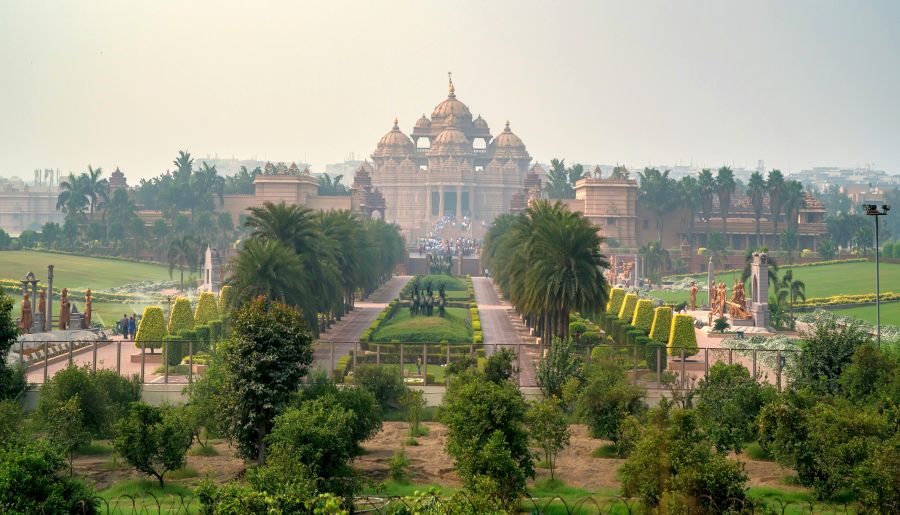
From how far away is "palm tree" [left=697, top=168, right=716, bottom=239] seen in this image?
378 ft

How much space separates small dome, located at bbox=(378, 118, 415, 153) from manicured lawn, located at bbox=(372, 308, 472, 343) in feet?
421

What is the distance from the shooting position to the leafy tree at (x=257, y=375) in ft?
81.8

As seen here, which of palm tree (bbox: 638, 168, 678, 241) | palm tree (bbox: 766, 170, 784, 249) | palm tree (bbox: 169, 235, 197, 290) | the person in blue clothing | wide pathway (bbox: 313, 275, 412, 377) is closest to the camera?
wide pathway (bbox: 313, 275, 412, 377)

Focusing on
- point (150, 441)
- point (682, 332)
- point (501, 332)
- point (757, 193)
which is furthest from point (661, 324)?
point (757, 193)

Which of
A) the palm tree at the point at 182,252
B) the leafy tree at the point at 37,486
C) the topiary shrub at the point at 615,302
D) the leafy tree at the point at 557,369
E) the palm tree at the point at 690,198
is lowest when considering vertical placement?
the leafy tree at the point at 37,486

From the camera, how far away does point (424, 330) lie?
45.7 meters

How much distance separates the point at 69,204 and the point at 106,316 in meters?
57.4

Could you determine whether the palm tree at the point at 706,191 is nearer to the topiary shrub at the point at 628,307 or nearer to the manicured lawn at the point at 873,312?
the manicured lawn at the point at 873,312

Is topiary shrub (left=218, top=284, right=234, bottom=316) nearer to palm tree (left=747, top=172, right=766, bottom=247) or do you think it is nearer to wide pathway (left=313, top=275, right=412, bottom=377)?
wide pathway (left=313, top=275, right=412, bottom=377)

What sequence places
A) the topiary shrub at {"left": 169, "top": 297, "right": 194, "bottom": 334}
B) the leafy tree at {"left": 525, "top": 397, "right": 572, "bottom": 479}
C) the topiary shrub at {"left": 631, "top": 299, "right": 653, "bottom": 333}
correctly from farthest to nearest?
the topiary shrub at {"left": 631, "top": 299, "right": 653, "bottom": 333} < the topiary shrub at {"left": 169, "top": 297, "right": 194, "bottom": 334} < the leafy tree at {"left": 525, "top": 397, "right": 572, "bottom": 479}

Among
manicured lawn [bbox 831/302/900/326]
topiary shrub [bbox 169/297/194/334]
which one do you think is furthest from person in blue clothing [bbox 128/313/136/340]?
manicured lawn [bbox 831/302/900/326]

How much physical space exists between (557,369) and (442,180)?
443 ft

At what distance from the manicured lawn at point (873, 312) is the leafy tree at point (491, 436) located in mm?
34937

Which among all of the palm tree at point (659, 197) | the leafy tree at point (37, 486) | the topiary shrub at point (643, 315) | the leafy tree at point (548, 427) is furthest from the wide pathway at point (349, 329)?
the palm tree at point (659, 197)
